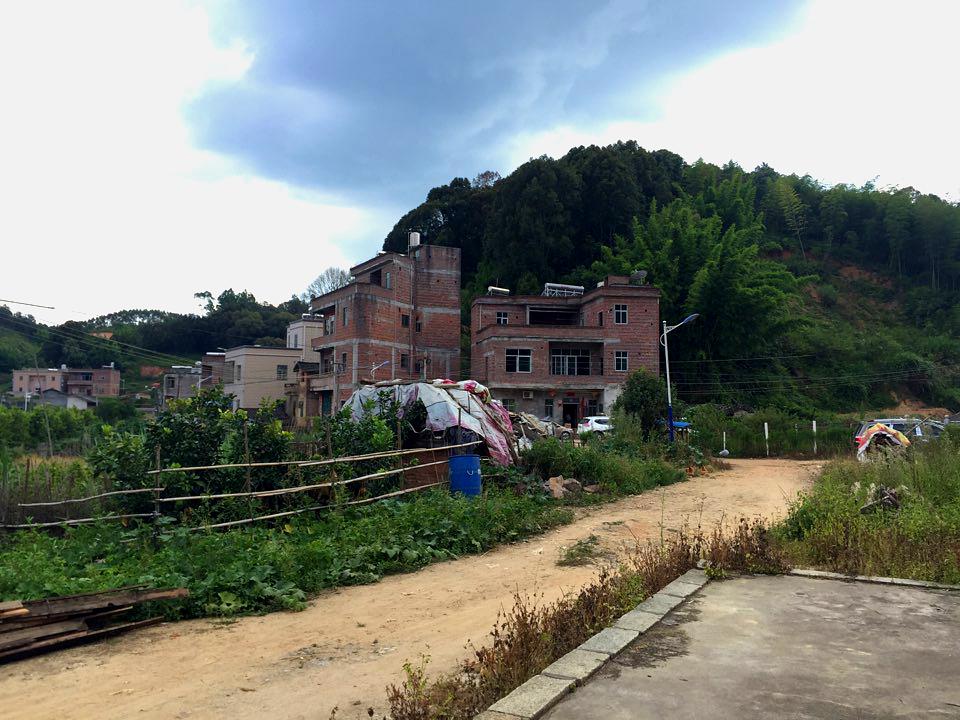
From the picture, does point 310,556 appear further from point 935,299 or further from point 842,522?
point 935,299

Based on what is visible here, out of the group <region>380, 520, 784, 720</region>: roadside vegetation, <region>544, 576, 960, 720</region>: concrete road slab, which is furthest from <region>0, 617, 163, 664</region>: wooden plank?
<region>544, 576, 960, 720</region>: concrete road slab

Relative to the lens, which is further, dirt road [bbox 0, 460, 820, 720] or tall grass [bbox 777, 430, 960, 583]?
tall grass [bbox 777, 430, 960, 583]

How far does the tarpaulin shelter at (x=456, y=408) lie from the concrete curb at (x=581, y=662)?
8.55 m

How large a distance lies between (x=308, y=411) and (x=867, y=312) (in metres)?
54.0

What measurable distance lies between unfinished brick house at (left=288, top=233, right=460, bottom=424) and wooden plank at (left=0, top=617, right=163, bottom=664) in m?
36.6

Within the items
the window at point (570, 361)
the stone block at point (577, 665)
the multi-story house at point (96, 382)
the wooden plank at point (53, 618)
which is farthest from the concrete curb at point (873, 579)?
the multi-story house at point (96, 382)

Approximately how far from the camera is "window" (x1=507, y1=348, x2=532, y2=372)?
41.7 m

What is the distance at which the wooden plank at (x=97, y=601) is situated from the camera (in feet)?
19.2

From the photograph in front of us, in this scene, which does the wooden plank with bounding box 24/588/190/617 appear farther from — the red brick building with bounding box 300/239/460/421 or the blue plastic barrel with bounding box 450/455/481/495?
the red brick building with bounding box 300/239/460/421

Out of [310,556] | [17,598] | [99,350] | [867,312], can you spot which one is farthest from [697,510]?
[99,350]

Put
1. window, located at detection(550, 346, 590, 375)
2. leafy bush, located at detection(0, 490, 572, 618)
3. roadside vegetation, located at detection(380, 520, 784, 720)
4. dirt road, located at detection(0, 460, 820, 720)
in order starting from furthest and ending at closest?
window, located at detection(550, 346, 590, 375), leafy bush, located at detection(0, 490, 572, 618), dirt road, located at detection(0, 460, 820, 720), roadside vegetation, located at detection(380, 520, 784, 720)

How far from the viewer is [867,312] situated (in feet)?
224

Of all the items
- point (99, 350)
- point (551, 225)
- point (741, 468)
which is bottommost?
point (741, 468)

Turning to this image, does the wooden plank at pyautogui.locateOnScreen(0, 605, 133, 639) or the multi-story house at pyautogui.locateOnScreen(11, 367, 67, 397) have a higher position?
the multi-story house at pyautogui.locateOnScreen(11, 367, 67, 397)
